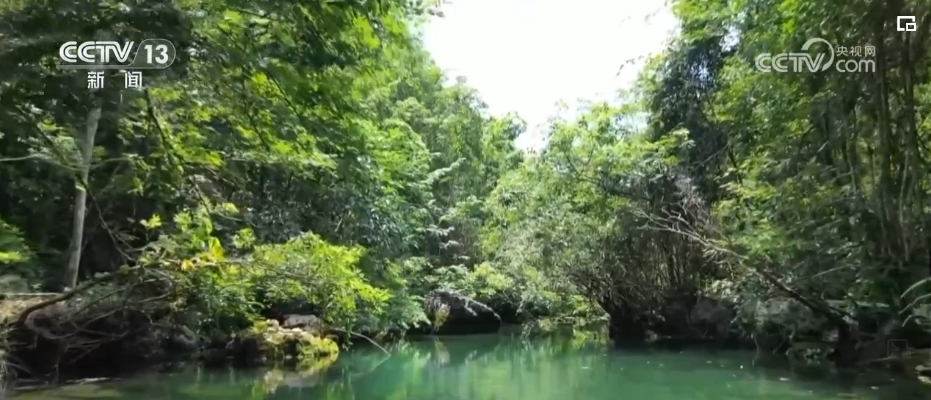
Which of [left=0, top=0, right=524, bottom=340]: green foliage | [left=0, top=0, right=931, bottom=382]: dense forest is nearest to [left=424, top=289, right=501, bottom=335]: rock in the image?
[left=0, top=0, right=931, bottom=382]: dense forest

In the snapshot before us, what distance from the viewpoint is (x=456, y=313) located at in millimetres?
17500

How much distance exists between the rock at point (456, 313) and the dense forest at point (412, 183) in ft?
1.14

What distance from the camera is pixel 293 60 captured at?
4.53 meters

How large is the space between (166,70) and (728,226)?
31.3ft

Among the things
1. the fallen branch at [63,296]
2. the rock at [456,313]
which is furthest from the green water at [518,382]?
the rock at [456,313]

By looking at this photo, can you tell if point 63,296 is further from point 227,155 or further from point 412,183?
point 412,183

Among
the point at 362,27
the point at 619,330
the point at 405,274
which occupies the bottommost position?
the point at 619,330

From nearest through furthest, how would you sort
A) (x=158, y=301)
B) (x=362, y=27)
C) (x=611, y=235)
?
A: (x=362, y=27), (x=158, y=301), (x=611, y=235)

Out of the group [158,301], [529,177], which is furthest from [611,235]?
[158,301]

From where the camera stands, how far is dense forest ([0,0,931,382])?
464 centimetres

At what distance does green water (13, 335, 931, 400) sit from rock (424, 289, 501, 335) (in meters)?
4.93

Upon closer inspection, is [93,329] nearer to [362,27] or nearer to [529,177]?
[362,27]

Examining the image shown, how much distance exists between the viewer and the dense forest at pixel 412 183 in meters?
4.64

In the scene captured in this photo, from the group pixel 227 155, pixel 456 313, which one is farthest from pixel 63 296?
pixel 456 313
